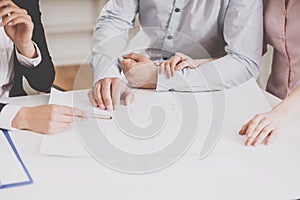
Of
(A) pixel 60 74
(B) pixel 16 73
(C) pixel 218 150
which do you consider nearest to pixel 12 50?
(B) pixel 16 73

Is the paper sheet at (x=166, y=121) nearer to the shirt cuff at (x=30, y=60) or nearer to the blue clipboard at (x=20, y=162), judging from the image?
the blue clipboard at (x=20, y=162)

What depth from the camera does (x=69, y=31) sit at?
3.04m

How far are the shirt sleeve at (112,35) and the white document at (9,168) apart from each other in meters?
0.40

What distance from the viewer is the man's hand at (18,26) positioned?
43.2 inches

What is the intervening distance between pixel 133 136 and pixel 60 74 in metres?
2.12

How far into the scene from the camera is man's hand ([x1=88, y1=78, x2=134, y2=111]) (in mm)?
1087

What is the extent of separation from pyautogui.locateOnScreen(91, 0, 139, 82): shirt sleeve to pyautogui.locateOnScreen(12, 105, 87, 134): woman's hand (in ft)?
0.84

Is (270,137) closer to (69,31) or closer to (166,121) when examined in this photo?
(166,121)

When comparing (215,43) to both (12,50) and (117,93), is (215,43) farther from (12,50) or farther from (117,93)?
(12,50)

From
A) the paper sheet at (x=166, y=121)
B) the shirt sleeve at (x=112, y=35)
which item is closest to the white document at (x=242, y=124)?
the paper sheet at (x=166, y=121)

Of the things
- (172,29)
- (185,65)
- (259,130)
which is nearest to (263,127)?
(259,130)

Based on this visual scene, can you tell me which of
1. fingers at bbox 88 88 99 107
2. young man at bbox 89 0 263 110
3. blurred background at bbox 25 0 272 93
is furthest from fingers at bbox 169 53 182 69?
blurred background at bbox 25 0 272 93

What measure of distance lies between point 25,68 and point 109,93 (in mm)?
381

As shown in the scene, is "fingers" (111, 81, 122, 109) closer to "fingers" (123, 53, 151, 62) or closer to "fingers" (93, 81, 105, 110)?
"fingers" (93, 81, 105, 110)
